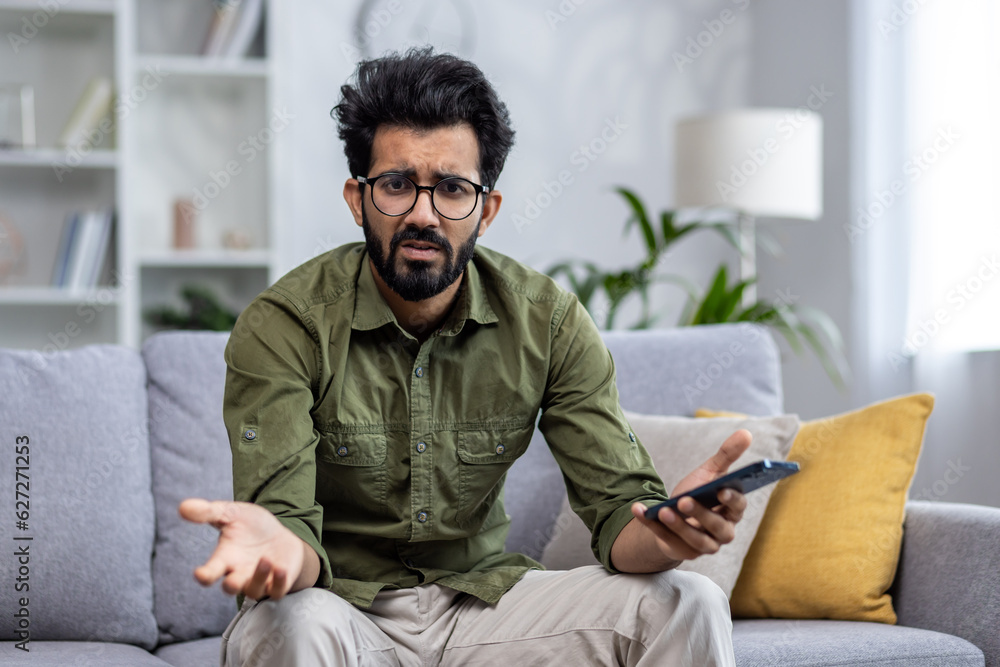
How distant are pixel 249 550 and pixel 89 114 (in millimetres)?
2343

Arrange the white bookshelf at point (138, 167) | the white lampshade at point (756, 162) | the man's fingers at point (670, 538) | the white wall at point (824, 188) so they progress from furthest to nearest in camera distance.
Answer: the white wall at point (824, 188) < the white bookshelf at point (138, 167) < the white lampshade at point (756, 162) < the man's fingers at point (670, 538)

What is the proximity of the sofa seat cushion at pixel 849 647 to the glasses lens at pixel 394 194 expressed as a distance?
72cm

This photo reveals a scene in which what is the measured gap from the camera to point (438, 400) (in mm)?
1260

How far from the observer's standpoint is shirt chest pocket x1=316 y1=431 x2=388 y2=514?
3.98 feet

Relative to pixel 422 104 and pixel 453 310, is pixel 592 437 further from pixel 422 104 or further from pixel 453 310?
pixel 422 104

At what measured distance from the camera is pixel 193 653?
1396 mm

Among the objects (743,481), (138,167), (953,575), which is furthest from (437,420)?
(138,167)

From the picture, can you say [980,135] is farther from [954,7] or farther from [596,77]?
[596,77]

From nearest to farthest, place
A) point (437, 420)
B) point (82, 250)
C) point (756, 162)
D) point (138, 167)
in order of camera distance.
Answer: point (437, 420)
point (756, 162)
point (82, 250)
point (138, 167)

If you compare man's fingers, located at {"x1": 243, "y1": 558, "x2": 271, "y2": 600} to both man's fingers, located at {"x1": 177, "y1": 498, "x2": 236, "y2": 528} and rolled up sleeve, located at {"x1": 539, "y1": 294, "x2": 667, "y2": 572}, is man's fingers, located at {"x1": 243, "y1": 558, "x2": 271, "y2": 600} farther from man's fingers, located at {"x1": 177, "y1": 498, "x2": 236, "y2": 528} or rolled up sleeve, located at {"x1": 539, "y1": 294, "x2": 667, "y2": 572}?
rolled up sleeve, located at {"x1": 539, "y1": 294, "x2": 667, "y2": 572}

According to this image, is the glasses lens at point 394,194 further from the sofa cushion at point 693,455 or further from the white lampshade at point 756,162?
the white lampshade at point 756,162

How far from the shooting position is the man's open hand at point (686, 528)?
0.98 m

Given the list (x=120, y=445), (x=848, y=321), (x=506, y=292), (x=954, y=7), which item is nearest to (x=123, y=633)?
(x=120, y=445)

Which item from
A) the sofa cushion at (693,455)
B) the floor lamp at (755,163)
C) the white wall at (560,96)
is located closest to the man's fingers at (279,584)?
the sofa cushion at (693,455)
